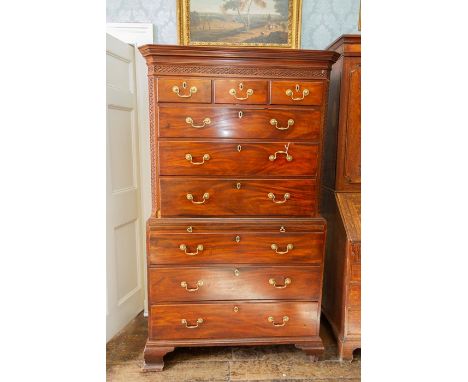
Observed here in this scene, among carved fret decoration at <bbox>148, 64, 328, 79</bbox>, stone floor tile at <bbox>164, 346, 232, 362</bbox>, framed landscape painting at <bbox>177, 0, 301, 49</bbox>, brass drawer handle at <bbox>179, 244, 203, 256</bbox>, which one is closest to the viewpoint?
carved fret decoration at <bbox>148, 64, 328, 79</bbox>

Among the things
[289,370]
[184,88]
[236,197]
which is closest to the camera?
[184,88]

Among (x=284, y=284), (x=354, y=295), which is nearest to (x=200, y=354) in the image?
(x=284, y=284)

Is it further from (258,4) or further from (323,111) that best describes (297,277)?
(258,4)

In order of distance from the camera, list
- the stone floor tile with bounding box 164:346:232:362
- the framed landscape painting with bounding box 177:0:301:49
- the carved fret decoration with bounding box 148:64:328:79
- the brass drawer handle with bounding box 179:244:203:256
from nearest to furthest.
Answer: the carved fret decoration with bounding box 148:64:328:79, the brass drawer handle with bounding box 179:244:203:256, the stone floor tile with bounding box 164:346:232:362, the framed landscape painting with bounding box 177:0:301:49

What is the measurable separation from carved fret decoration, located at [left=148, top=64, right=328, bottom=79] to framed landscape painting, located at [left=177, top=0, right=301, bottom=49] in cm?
55

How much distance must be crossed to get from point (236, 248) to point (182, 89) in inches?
34.5

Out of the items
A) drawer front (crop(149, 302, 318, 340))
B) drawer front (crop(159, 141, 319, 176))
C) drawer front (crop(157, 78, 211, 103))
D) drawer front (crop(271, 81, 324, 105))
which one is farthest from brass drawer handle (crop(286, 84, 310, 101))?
drawer front (crop(149, 302, 318, 340))

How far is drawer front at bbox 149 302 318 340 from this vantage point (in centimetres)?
183

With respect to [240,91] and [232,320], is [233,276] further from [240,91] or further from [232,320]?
[240,91]

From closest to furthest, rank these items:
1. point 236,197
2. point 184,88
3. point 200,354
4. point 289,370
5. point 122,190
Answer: point 184,88 < point 236,197 < point 289,370 < point 200,354 < point 122,190

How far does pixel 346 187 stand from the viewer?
6.36ft

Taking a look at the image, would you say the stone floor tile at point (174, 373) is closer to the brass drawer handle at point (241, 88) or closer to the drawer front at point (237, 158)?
the drawer front at point (237, 158)

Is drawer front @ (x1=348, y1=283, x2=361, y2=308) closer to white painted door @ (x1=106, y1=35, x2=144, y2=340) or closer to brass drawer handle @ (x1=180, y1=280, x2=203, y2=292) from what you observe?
brass drawer handle @ (x1=180, y1=280, x2=203, y2=292)
